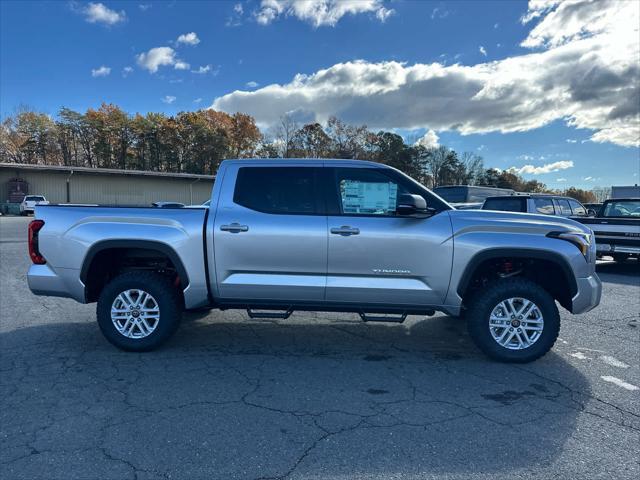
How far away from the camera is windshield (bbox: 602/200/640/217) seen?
11070 millimetres

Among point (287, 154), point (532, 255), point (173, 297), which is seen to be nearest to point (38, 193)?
point (287, 154)

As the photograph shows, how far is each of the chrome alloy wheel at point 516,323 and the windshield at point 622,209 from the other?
881cm

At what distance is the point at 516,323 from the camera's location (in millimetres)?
4328

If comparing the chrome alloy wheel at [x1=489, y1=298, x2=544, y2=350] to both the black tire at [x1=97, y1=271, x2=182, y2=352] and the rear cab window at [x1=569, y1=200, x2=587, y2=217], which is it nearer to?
the black tire at [x1=97, y1=271, x2=182, y2=352]

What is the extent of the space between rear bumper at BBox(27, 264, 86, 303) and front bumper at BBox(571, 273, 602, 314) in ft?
16.8

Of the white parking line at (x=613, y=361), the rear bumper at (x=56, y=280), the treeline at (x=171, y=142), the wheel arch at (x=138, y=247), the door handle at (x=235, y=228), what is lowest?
the white parking line at (x=613, y=361)

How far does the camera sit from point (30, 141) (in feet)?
194

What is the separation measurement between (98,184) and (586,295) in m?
43.3

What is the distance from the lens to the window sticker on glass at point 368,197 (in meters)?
4.46

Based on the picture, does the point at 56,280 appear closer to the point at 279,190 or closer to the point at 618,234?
the point at 279,190

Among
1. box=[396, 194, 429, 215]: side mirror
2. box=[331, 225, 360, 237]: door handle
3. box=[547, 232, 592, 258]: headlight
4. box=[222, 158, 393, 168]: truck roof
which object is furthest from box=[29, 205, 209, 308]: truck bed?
box=[547, 232, 592, 258]: headlight

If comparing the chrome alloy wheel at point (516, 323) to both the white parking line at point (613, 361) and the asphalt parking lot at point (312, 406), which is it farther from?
the white parking line at point (613, 361)

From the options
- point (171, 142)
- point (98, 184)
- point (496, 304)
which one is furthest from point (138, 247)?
point (171, 142)

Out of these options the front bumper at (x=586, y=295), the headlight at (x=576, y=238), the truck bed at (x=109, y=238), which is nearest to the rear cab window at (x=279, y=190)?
the truck bed at (x=109, y=238)
